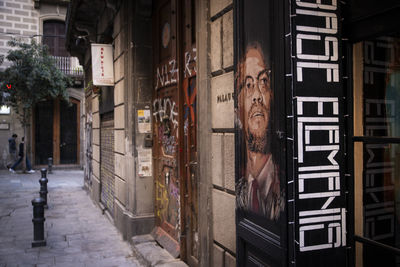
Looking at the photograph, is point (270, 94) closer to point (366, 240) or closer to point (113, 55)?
point (366, 240)

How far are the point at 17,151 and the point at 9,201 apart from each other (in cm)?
928

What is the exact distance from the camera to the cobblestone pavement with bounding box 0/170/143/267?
529cm

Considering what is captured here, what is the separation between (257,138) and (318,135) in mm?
441

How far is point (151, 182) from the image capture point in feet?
18.9

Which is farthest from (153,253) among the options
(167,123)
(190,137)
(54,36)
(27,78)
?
(54,36)

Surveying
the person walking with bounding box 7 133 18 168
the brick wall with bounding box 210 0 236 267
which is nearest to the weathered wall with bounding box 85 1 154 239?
the brick wall with bounding box 210 0 236 267

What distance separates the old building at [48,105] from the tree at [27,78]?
1452mm

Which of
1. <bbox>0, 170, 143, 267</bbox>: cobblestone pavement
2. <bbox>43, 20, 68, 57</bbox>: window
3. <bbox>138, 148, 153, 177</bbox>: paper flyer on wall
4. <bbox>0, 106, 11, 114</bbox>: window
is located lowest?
<bbox>0, 170, 143, 267</bbox>: cobblestone pavement

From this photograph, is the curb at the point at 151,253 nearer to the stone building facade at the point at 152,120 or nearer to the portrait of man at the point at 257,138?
the stone building facade at the point at 152,120

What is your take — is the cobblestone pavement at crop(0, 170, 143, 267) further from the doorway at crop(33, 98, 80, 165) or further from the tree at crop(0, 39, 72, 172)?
the doorway at crop(33, 98, 80, 165)

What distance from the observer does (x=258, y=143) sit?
7.57 feet

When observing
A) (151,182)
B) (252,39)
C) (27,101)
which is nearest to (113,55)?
(151,182)

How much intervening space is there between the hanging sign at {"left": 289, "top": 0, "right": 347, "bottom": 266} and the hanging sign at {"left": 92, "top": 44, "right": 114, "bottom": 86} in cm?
531

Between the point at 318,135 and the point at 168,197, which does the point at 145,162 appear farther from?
the point at 318,135
